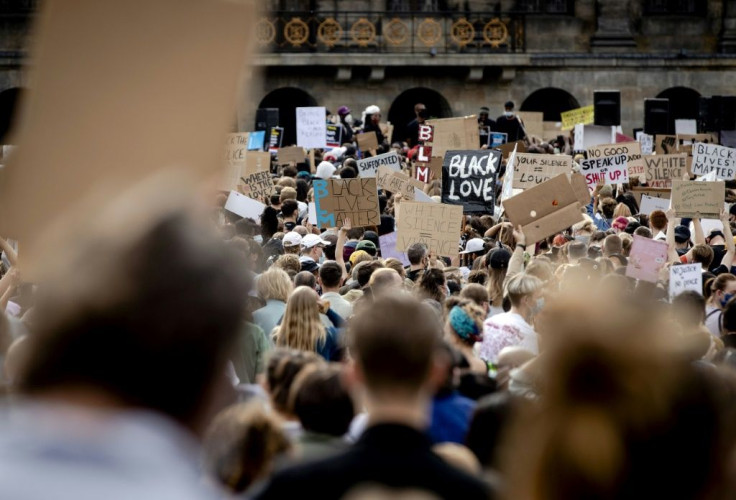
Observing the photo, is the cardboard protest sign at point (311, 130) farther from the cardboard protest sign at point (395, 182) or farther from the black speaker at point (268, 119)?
the cardboard protest sign at point (395, 182)

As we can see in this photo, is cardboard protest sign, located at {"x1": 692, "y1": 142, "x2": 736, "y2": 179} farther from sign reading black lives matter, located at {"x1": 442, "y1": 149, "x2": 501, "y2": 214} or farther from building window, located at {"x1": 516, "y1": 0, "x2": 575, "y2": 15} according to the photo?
building window, located at {"x1": 516, "y1": 0, "x2": 575, "y2": 15}

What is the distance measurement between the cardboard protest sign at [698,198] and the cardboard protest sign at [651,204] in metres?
1.54

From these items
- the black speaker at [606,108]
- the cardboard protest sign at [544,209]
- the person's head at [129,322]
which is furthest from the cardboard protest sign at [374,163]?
the person's head at [129,322]

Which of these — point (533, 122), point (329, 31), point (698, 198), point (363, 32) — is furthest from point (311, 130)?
point (363, 32)

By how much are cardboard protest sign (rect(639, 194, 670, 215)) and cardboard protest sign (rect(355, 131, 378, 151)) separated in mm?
6321

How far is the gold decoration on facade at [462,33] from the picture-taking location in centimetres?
3077

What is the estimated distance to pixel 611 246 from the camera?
9500 mm

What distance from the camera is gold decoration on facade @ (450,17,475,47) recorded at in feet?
101

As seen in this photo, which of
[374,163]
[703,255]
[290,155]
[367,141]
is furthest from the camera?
[367,141]

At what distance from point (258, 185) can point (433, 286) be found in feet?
23.7

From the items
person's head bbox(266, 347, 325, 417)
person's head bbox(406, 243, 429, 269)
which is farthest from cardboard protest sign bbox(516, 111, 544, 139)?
person's head bbox(266, 347, 325, 417)

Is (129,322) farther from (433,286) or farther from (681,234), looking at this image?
(681,234)

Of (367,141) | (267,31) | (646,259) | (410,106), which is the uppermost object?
(267,31)

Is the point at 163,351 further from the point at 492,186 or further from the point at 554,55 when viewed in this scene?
the point at 554,55
